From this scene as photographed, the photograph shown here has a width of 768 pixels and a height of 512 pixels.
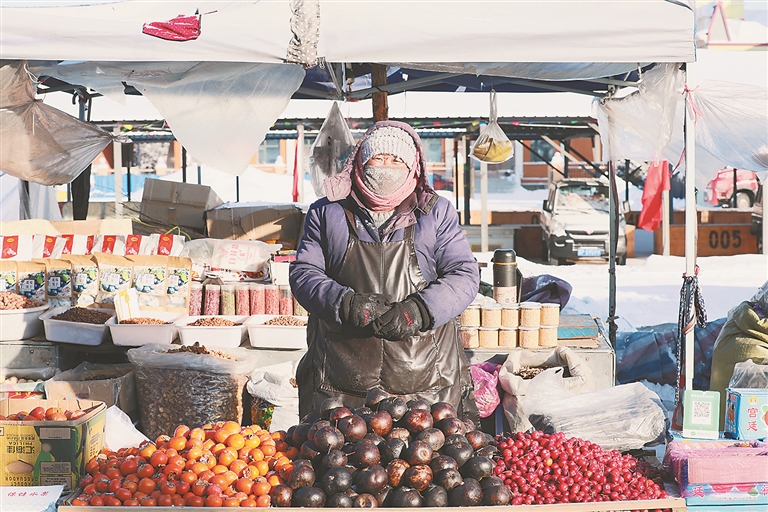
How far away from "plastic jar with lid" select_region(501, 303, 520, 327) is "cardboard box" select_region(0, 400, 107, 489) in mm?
2344

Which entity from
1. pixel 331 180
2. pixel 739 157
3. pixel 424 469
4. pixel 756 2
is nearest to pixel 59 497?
pixel 424 469

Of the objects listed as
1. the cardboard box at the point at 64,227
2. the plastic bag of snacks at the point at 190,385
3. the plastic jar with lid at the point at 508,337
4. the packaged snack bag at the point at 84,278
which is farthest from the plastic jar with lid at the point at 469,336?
the cardboard box at the point at 64,227

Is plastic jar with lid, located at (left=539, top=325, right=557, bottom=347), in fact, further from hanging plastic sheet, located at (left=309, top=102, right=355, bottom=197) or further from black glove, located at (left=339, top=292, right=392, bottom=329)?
hanging plastic sheet, located at (left=309, top=102, right=355, bottom=197)

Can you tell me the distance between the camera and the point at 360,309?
2666 millimetres

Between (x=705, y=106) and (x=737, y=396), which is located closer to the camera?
(x=737, y=396)

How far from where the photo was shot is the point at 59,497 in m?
2.46

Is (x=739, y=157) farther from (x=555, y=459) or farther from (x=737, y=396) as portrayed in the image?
(x=555, y=459)

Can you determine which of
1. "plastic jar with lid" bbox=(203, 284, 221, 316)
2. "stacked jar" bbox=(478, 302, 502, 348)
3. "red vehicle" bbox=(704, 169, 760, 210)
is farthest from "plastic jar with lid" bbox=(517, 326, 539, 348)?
"red vehicle" bbox=(704, 169, 760, 210)

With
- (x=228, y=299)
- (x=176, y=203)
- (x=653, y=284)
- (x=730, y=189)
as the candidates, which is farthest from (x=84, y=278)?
(x=730, y=189)

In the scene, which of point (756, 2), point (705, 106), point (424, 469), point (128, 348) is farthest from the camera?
point (756, 2)

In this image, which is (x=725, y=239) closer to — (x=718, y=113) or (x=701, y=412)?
(x=718, y=113)

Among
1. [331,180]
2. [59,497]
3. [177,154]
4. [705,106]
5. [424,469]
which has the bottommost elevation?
[59,497]

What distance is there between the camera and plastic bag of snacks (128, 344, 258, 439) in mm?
4297

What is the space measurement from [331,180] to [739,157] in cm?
254
